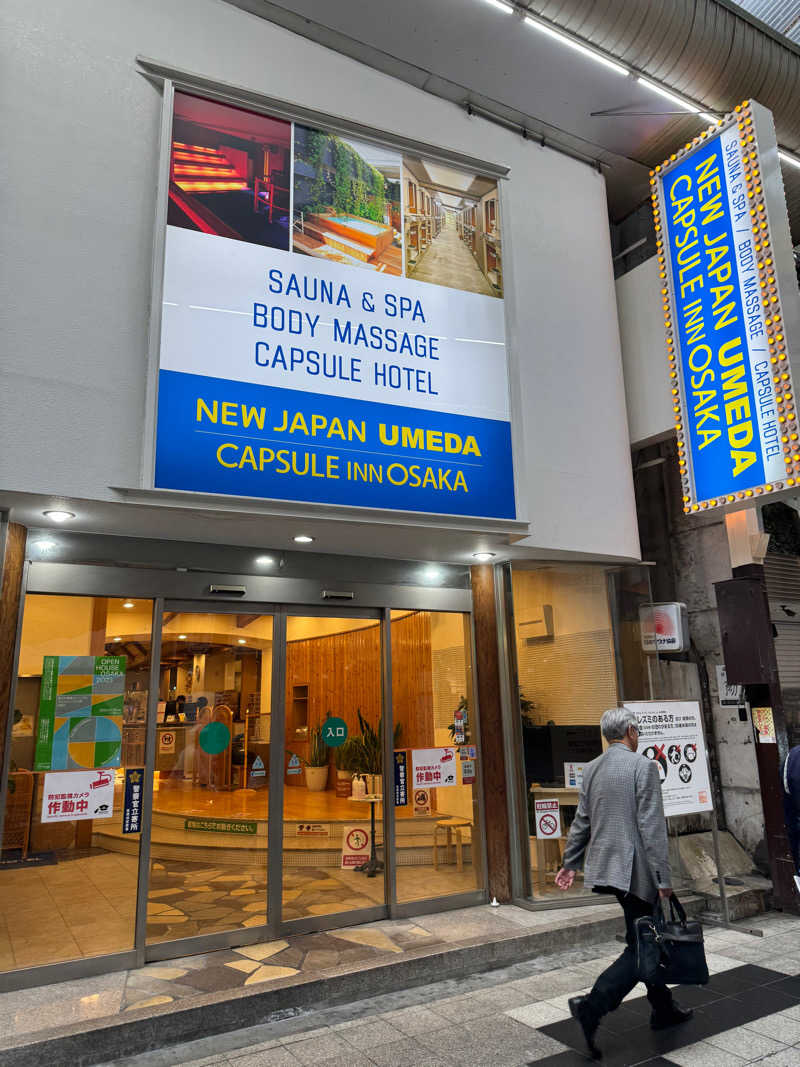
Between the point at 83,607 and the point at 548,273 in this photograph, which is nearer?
the point at 83,607

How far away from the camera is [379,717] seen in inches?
237

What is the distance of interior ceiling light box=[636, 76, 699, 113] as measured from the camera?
19.8 ft

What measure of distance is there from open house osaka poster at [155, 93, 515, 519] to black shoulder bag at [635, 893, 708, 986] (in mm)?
2837

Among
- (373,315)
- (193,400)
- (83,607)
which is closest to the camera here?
(193,400)

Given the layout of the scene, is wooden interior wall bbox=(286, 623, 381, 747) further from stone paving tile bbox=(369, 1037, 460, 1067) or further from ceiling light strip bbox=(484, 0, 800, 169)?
ceiling light strip bbox=(484, 0, 800, 169)

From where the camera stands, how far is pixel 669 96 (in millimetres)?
6176

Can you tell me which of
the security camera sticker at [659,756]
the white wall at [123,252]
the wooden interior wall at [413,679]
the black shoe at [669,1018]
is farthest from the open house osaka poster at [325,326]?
the black shoe at [669,1018]

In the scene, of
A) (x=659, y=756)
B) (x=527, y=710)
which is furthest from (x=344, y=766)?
(x=659, y=756)

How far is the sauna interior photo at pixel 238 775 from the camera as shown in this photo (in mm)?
4723

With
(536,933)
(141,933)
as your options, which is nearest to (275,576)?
(141,933)

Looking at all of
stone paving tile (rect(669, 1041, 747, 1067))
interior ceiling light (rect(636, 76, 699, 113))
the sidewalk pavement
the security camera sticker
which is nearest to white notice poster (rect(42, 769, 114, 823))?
the sidewalk pavement

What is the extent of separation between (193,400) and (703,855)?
598cm

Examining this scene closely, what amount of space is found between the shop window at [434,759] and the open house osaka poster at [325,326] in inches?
57.5

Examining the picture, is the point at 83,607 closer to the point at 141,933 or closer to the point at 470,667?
the point at 141,933
